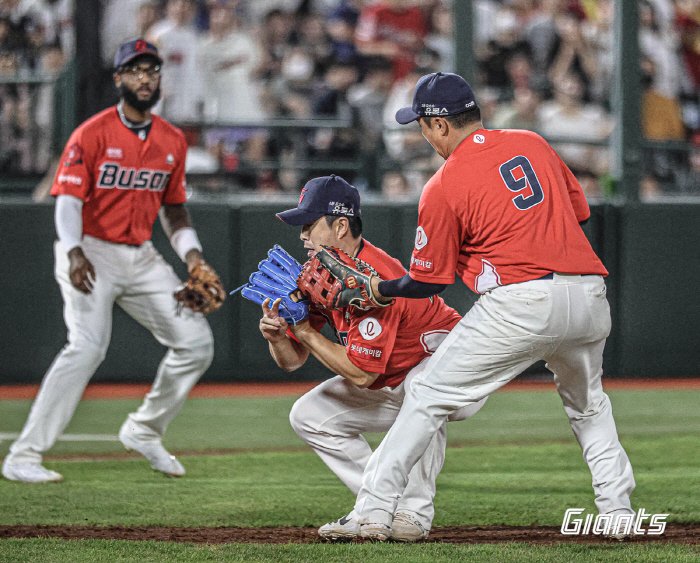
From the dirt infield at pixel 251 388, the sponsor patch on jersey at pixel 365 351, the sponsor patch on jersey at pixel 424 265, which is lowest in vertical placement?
the dirt infield at pixel 251 388

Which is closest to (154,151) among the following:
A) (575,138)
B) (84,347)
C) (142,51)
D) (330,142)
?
(142,51)

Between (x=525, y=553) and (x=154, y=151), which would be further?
(x=154, y=151)

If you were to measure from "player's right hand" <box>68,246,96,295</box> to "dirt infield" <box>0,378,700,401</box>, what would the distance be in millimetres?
3396

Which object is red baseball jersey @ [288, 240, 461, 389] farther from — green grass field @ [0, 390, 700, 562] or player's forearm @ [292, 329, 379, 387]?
green grass field @ [0, 390, 700, 562]

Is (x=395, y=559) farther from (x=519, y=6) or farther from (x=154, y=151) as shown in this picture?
(x=519, y=6)

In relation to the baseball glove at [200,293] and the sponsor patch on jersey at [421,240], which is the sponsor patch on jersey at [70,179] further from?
the sponsor patch on jersey at [421,240]

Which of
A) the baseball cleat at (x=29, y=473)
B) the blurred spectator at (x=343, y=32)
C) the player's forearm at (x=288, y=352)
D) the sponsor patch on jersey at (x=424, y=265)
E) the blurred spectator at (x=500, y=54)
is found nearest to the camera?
the sponsor patch on jersey at (x=424, y=265)

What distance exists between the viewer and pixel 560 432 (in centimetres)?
695

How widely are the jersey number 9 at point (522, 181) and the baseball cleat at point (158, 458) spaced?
2.75 metres

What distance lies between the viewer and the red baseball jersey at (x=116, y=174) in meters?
5.51

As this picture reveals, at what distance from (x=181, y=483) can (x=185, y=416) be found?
2373 millimetres

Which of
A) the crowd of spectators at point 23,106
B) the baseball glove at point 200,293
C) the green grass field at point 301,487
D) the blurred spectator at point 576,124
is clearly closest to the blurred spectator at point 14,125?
the crowd of spectators at point 23,106

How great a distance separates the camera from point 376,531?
12.1ft

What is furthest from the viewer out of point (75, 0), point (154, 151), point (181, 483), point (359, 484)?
point (75, 0)
